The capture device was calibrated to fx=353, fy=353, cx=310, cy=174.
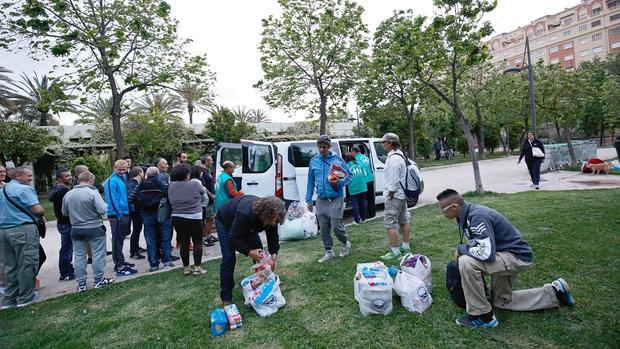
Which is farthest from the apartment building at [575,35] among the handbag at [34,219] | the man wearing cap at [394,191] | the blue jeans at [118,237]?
the handbag at [34,219]

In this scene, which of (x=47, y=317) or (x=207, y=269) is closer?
→ (x=47, y=317)

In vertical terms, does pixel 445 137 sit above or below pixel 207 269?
above

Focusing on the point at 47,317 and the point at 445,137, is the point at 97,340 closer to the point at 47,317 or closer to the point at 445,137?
the point at 47,317

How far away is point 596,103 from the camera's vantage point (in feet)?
112

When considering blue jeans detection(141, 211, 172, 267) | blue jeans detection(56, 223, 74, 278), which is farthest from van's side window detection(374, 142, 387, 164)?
blue jeans detection(56, 223, 74, 278)

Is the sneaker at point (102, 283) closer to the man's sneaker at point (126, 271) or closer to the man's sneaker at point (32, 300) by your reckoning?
the man's sneaker at point (126, 271)

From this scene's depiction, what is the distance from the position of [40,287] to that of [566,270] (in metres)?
7.22

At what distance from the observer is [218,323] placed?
335 centimetres

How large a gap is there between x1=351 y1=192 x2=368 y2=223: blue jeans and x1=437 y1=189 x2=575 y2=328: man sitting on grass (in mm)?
4622

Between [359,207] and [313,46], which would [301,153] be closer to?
[359,207]

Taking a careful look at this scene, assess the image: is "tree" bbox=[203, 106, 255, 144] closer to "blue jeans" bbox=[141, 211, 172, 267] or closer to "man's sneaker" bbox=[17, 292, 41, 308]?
"blue jeans" bbox=[141, 211, 172, 267]

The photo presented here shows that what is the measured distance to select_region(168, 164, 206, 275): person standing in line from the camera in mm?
4918

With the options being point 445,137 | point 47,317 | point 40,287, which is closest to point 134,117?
point 40,287

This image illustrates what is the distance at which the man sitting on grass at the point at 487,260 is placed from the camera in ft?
9.61
